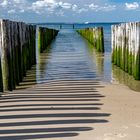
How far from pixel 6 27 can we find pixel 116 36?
7.13m

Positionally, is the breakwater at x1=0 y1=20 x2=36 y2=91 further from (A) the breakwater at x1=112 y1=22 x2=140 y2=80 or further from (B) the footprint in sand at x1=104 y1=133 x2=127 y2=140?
(B) the footprint in sand at x1=104 y1=133 x2=127 y2=140

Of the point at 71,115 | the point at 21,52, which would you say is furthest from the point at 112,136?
the point at 21,52

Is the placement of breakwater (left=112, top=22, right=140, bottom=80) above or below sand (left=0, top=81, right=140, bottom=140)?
above

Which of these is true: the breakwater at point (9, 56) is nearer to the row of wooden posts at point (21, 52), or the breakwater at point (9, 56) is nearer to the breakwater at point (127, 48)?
the row of wooden posts at point (21, 52)

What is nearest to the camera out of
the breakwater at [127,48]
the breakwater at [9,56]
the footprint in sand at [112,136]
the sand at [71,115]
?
the footprint in sand at [112,136]

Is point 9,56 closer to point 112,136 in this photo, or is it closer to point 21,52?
point 21,52

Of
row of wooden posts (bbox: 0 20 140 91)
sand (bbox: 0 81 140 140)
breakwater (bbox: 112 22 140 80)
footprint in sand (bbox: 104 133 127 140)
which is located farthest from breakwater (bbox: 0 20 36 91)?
footprint in sand (bbox: 104 133 127 140)

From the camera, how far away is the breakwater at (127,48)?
12055mm

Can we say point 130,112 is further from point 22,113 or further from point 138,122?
point 22,113

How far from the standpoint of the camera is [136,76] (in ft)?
38.9

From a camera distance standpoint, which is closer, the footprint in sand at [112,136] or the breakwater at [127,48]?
the footprint in sand at [112,136]

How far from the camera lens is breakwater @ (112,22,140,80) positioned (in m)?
12.1

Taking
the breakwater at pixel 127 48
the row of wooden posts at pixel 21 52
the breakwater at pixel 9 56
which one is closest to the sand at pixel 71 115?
the breakwater at pixel 9 56

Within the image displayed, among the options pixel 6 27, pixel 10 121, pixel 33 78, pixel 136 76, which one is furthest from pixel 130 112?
pixel 33 78
